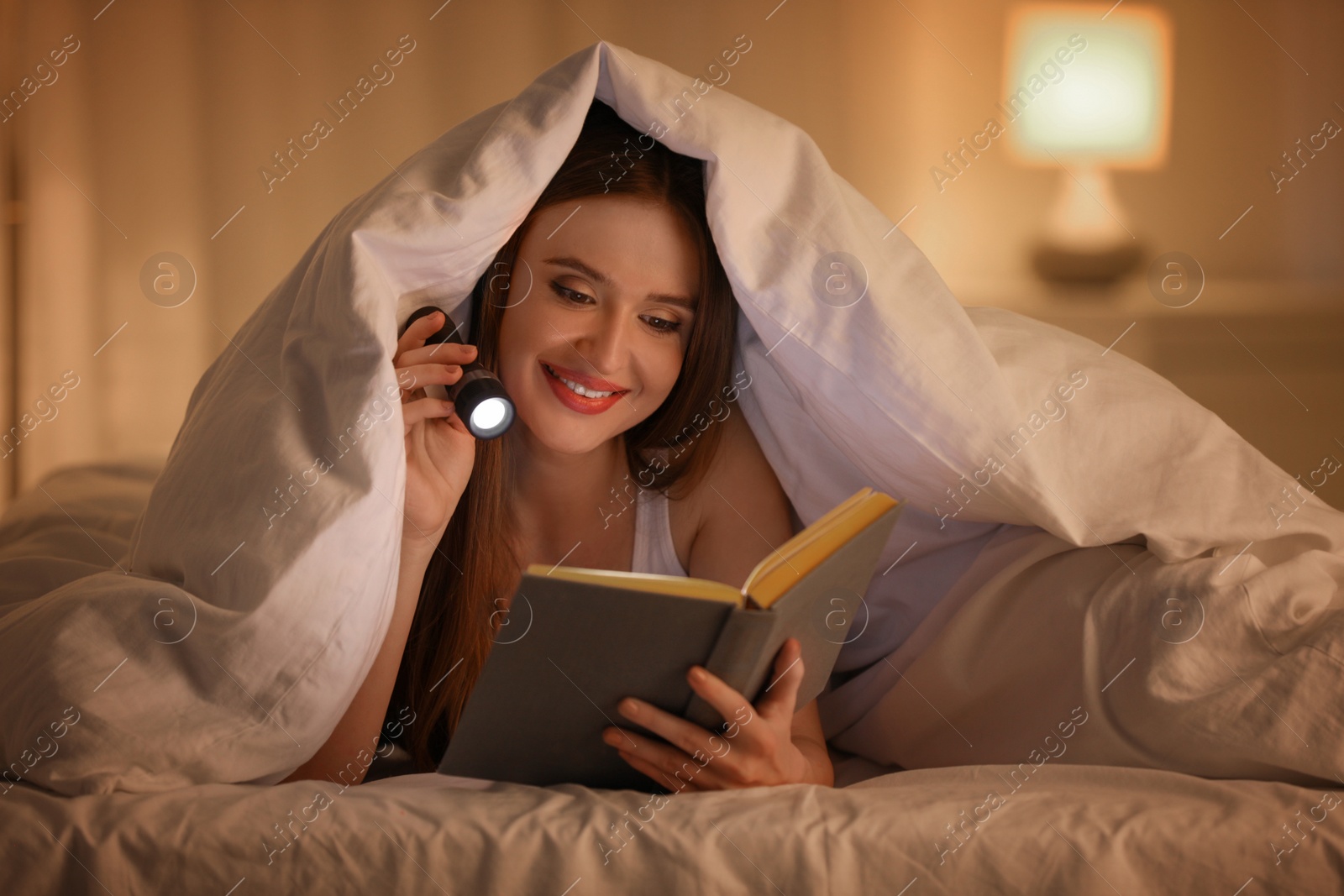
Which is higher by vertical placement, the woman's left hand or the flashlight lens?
the flashlight lens

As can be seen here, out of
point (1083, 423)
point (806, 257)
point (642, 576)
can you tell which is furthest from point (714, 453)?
point (642, 576)

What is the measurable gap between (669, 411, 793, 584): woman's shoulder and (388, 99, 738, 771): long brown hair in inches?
3.7

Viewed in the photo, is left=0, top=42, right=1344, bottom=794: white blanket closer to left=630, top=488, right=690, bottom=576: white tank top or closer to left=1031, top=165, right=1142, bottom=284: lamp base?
left=630, top=488, right=690, bottom=576: white tank top

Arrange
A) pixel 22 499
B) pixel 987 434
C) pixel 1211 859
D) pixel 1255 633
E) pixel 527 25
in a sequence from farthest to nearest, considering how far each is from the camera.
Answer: pixel 527 25 < pixel 22 499 < pixel 987 434 < pixel 1255 633 < pixel 1211 859

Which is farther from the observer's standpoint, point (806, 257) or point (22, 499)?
point (22, 499)

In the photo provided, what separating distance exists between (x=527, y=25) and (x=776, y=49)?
560mm

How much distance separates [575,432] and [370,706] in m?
0.35

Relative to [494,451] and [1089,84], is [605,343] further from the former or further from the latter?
[1089,84]

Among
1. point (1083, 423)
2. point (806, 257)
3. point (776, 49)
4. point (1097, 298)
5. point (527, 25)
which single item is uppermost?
point (527, 25)

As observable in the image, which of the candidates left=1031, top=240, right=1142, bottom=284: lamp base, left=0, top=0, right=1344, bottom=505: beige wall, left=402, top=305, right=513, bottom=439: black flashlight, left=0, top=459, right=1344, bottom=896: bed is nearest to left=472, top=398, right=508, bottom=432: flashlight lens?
left=402, top=305, right=513, bottom=439: black flashlight

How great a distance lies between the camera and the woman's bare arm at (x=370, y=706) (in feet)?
3.10

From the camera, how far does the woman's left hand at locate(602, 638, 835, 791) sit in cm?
77

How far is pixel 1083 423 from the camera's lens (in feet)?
3.32

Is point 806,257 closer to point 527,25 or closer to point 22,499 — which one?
point 22,499
